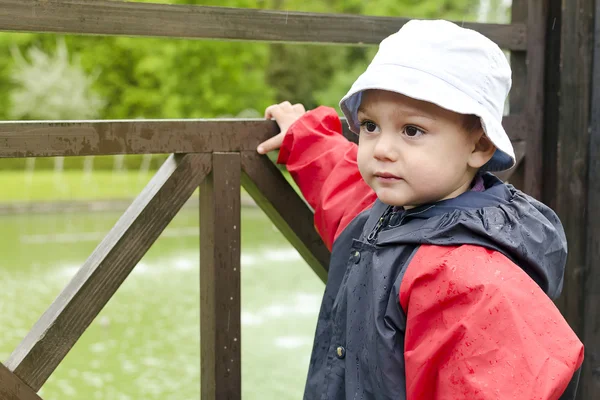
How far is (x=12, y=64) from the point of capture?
92.5 ft

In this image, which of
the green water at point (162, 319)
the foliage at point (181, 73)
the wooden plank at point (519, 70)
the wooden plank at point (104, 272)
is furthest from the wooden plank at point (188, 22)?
the foliage at point (181, 73)

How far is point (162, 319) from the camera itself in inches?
297

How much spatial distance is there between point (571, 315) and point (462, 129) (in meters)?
1.33

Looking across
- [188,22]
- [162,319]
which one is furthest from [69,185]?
[188,22]

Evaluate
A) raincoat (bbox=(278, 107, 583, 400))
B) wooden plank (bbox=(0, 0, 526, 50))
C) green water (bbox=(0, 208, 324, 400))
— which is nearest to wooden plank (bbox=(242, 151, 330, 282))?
wooden plank (bbox=(0, 0, 526, 50))

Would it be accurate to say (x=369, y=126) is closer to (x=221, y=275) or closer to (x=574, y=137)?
(x=221, y=275)

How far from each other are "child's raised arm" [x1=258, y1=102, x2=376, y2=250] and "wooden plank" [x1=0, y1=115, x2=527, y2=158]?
6 centimetres

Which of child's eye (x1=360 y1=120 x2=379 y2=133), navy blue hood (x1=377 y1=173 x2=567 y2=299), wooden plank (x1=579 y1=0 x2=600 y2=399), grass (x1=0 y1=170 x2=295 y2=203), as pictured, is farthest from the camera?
grass (x1=0 y1=170 x2=295 y2=203)

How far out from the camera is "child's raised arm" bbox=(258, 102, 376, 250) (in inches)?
73.7

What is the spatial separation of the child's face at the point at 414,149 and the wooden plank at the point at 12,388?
873mm

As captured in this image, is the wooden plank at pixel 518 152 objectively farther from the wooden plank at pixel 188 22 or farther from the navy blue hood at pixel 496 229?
the navy blue hood at pixel 496 229

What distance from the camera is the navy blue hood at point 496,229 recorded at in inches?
57.1

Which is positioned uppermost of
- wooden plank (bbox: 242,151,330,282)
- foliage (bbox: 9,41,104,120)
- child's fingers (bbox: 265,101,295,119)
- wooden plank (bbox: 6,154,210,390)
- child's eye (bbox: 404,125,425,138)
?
foliage (bbox: 9,41,104,120)

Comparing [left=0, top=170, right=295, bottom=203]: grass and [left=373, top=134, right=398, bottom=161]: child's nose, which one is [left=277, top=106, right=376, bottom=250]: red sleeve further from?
[left=0, top=170, right=295, bottom=203]: grass
